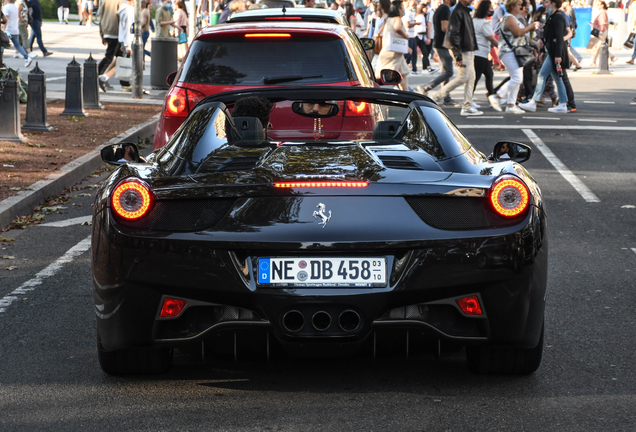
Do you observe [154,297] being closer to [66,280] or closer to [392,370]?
[392,370]

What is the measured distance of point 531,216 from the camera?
4.05 m

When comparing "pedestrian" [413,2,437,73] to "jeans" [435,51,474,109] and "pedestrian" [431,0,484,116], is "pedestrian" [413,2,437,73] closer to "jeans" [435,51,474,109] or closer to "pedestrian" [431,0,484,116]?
"jeans" [435,51,474,109]

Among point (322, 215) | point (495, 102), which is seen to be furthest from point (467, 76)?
point (322, 215)

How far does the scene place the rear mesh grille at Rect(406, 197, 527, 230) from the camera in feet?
12.9

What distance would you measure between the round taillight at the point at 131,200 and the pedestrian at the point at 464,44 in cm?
1323

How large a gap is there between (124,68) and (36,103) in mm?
5694

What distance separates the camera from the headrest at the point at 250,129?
491 centimetres

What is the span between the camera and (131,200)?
13.1 feet

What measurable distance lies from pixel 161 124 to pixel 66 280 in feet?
7.43

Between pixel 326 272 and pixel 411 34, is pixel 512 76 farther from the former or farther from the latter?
pixel 326 272

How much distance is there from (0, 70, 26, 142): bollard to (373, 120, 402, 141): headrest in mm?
8568

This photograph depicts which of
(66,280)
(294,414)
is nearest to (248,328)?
(294,414)

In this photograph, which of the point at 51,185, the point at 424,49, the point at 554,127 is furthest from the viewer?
the point at 424,49

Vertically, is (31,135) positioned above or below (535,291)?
below
